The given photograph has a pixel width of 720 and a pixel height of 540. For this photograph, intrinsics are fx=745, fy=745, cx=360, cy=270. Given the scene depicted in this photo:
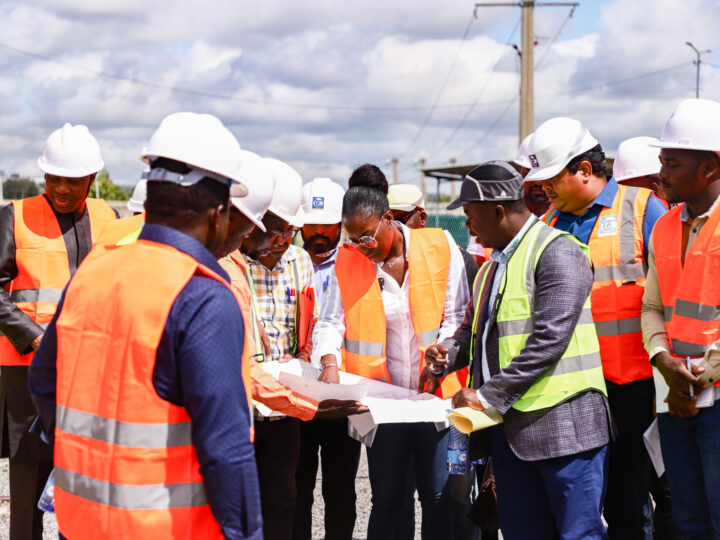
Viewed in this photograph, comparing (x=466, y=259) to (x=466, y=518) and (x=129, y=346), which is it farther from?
(x=129, y=346)

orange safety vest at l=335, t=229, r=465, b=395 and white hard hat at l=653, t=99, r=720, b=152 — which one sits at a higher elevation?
white hard hat at l=653, t=99, r=720, b=152

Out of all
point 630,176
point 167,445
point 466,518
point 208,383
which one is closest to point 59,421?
point 167,445

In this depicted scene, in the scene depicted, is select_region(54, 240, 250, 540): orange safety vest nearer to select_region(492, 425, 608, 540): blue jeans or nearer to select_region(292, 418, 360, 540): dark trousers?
select_region(492, 425, 608, 540): blue jeans

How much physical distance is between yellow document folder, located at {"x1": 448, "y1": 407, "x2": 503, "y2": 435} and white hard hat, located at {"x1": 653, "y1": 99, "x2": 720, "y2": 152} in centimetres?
140

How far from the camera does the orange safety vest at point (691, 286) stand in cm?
313

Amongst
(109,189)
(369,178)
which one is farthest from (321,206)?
(109,189)

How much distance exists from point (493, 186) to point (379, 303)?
Result: 110cm

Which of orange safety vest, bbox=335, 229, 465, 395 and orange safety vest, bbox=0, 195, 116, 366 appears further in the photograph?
orange safety vest, bbox=0, 195, 116, 366

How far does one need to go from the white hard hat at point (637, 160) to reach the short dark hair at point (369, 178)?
1.57 m

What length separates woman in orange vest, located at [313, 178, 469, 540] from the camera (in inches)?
156

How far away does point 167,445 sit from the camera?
1944 millimetres

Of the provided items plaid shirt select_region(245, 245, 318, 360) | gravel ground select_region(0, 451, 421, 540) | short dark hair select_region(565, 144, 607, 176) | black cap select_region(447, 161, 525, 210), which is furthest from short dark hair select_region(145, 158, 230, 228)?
gravel ground select_region(0, 451, 421, 540)

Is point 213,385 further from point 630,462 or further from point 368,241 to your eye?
point 630,462

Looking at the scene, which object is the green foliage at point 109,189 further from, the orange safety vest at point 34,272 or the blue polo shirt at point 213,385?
the blue polo shirt at point 213,385
